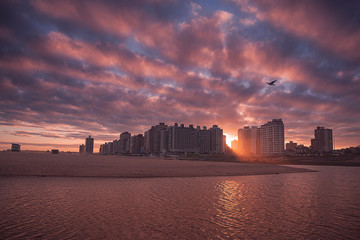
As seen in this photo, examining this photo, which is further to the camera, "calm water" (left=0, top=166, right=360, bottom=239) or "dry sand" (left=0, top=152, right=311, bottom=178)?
"dry sand" (left=0, top=152, right=311, bottom=178)

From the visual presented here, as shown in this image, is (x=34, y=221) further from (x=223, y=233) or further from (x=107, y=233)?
(x=223, y=233)

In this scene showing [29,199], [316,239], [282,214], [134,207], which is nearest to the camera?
[316,239]

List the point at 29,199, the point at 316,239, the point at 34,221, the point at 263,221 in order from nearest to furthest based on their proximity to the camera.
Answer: the point at 316,239 < the point at 34,221 < the point at 263,221 < the point at 29,199

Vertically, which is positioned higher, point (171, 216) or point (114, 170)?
point (171, 216)

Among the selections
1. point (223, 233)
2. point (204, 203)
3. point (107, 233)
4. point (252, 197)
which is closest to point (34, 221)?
point (107, 233)

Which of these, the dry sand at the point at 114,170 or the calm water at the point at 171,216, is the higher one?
the calm water at the point at 171,216

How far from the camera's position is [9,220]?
11844mm

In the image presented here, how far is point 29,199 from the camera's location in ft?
55.7

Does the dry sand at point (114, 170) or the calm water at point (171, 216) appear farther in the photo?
the dry sand at point (114, 170)

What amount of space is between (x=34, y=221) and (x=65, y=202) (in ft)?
15.0

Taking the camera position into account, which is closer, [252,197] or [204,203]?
[204,203]

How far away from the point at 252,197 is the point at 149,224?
1231 cm

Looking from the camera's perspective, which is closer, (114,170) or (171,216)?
(171,216)

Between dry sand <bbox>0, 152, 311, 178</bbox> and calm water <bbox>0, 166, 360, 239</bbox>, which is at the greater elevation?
calm water <bbox>0, 166, 360, 239</bbox>
